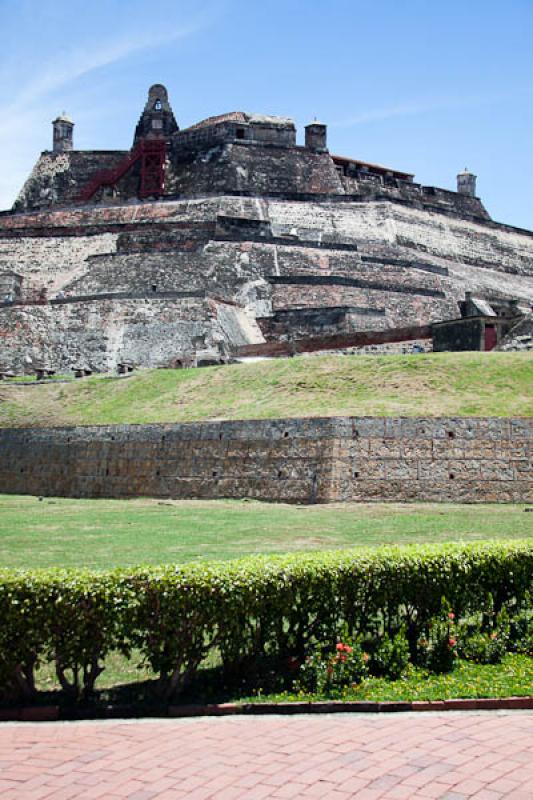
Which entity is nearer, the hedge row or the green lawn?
the hedge row

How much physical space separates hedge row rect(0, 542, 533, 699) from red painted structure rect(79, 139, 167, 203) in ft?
149

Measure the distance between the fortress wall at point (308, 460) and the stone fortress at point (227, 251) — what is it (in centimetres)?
813

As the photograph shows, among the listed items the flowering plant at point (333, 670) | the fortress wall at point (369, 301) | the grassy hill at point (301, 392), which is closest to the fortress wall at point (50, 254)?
the fortress wall at point (369, 301)

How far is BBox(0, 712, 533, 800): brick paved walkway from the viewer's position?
20.3ft

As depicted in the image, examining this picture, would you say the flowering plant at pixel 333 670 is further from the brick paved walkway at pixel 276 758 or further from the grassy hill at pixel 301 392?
the grassy hill at pixel 301 392

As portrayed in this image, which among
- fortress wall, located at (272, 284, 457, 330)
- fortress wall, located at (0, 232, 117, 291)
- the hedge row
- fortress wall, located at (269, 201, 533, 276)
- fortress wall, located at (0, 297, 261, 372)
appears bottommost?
the hedge row

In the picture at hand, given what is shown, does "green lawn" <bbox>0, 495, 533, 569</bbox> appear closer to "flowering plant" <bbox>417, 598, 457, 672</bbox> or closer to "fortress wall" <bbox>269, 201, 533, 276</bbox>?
"flowering plant" <bbox>417, 598, 457, 672</bbox>

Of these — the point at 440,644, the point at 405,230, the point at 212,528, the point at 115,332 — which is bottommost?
the point at 440,644

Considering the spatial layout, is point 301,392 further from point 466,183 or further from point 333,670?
point 466,183

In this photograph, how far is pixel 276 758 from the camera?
680 cm

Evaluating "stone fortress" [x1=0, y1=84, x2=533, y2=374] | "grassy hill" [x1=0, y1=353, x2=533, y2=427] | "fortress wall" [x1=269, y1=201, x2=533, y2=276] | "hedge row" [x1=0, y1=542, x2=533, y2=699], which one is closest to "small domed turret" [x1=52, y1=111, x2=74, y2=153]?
"stone fortress" [x1=0, y1=84, x2=533, y2=374]

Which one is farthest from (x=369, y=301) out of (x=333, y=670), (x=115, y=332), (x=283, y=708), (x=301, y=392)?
(x=283, y=708)

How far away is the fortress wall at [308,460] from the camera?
21.0 metres

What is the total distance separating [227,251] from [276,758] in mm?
37778
